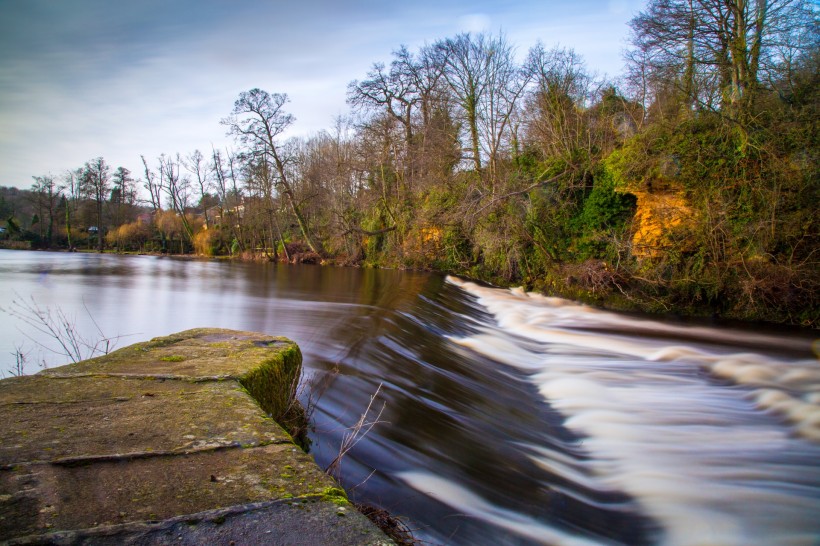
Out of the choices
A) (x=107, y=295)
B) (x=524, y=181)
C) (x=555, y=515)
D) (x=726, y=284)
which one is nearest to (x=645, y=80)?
(x=524, y=181)

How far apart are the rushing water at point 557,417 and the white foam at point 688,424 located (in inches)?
0.7

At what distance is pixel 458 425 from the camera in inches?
185

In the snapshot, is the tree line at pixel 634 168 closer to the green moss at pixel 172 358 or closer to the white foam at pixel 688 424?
the white foam at pixel 688 424

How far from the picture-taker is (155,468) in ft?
5.29

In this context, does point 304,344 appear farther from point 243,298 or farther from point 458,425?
point 243,298

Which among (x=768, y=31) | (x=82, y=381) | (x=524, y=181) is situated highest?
(x=768, y=31)

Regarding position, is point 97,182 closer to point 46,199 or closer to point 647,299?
point 46,199

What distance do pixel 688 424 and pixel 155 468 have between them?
18.7 feet

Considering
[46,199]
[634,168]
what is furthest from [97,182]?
[634,168]

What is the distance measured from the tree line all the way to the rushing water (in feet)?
6.52

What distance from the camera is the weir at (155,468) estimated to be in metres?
1.26

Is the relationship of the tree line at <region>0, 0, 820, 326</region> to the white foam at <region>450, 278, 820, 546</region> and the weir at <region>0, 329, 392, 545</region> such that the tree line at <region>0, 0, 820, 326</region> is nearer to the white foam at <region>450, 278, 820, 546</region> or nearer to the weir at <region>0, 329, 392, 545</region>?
the white foam at <region>450, 278, 820, 546</region>

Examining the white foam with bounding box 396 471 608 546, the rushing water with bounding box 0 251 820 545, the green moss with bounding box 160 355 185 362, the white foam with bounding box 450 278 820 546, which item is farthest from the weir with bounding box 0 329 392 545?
the white foam with bounding box 450 278 820 546

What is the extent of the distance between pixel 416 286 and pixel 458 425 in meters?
11.0
